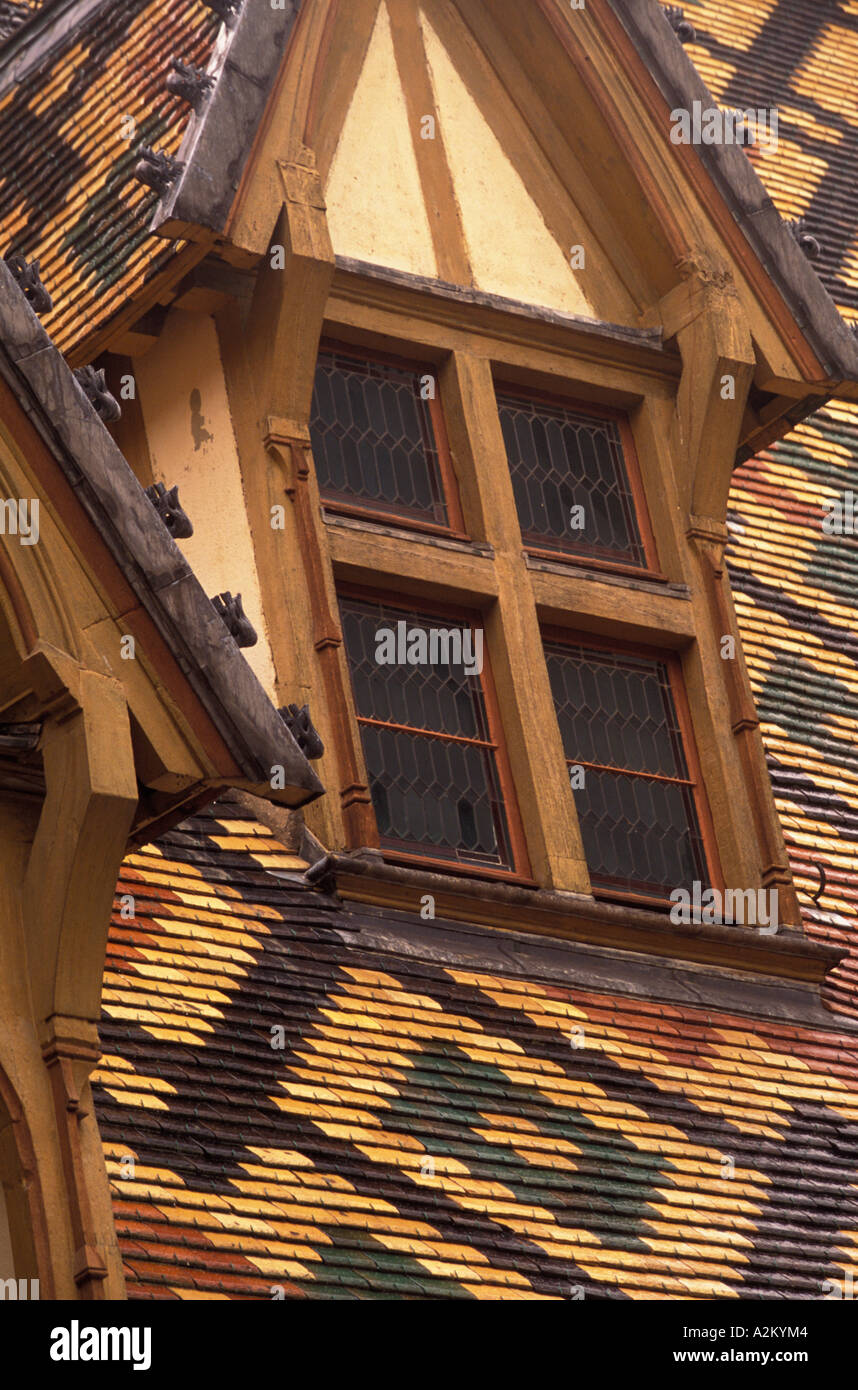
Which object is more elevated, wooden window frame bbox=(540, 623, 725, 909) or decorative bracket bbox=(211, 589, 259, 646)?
wooden window frame bbox=(540, 623, 725, 909)

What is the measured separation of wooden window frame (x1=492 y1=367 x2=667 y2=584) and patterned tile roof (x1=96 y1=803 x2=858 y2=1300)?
63.7 inches

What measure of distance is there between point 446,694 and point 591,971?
1.00m

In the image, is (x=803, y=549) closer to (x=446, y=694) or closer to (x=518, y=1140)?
(x=446, y=694)

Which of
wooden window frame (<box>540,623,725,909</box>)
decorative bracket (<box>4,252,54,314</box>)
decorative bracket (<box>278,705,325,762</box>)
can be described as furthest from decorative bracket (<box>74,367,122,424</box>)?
wooden window frame (<box>540,623,725,909</box>)

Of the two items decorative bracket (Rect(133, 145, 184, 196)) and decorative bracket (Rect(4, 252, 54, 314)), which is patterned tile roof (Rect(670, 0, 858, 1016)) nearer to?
decorative bracket (Rect(133, 145, 184, 196))

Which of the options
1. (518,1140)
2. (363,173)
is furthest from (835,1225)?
(363,173)

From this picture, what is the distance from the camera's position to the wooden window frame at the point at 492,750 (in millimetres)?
9820

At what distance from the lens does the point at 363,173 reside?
1105 cm

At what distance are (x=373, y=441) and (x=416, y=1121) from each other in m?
2.60

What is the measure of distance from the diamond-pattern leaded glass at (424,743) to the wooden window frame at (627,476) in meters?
0.67

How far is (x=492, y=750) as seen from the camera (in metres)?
10.2

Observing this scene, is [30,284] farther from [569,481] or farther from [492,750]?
[569,481]

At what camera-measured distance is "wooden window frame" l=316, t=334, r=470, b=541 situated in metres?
10.4

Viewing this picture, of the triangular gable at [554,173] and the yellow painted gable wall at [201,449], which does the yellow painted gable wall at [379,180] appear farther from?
the yellow painted gable wall at [201,449]
